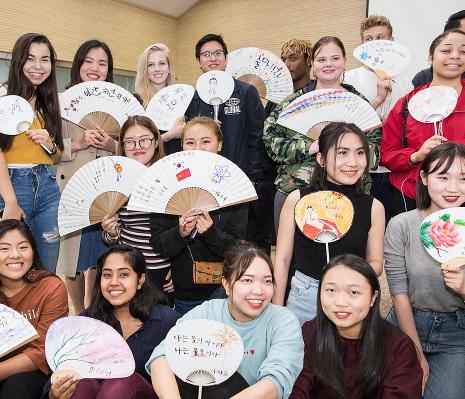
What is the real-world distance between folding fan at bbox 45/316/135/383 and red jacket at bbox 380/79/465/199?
1684 mm

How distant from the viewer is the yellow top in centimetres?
270

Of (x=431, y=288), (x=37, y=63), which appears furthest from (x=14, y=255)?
(x=431, y=288)

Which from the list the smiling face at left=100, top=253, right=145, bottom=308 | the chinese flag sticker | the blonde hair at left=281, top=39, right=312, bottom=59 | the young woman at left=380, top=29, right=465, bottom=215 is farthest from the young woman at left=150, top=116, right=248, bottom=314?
the blonde hair at left=281, top=39, right=312, bottom=59

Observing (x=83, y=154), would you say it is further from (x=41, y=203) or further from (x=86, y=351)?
(x=86, y=351)

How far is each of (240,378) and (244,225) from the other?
38.2 inches

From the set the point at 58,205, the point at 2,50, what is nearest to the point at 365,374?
the point at 58,205

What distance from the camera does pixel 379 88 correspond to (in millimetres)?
3197

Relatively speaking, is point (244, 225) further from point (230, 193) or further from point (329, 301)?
point (329, 301)

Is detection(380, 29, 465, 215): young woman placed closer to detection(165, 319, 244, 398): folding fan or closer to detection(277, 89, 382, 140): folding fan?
detection(277, 89, 382, 140): folding fan

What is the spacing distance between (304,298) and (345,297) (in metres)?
0.49

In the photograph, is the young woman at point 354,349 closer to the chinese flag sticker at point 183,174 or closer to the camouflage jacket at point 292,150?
the chinese flag sticker at point 183,174

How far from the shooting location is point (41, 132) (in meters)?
2.71

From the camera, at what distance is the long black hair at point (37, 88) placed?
274 centimetres

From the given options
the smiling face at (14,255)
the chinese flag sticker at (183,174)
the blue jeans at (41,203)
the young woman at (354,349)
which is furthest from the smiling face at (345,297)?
the blue jeans at (41,203)
